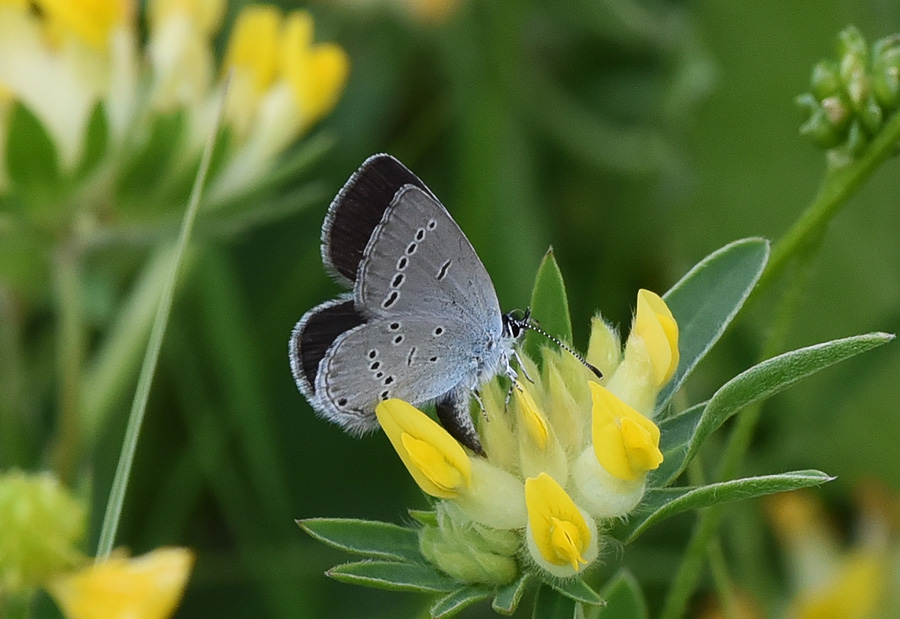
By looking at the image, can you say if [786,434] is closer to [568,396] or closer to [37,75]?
[568,396]

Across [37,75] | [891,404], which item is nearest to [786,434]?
[891,404]

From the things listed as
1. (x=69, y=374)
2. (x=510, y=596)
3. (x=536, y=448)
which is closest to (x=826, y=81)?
(x=536, y=448)

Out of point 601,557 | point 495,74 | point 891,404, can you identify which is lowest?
point 891,404

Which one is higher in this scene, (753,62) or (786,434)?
(753,62)

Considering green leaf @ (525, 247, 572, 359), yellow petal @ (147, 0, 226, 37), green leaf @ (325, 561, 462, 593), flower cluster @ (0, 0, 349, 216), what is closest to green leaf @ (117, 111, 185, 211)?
flower cluster @ (0, 0, 349, 216)

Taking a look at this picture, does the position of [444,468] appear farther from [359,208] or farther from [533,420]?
[359,208]
